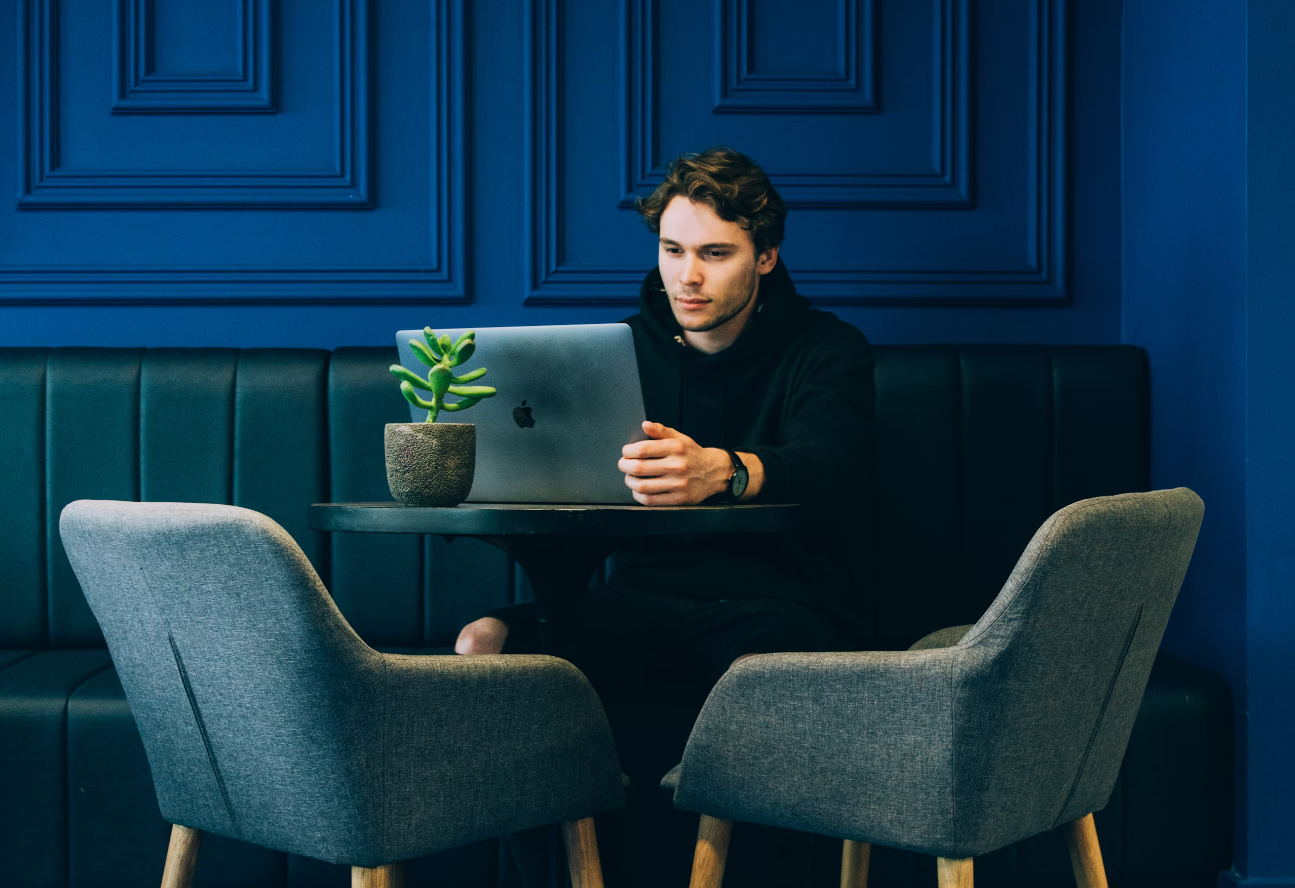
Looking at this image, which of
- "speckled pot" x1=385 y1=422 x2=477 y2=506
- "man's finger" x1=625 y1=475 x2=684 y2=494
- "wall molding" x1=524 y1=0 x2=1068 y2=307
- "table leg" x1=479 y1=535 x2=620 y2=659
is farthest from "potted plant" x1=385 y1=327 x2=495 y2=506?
"wall molding" x1=524 y1=0 x2=1068 y2=307

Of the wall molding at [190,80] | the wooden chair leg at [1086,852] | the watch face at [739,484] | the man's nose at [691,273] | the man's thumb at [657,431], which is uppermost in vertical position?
the wall molding at [190,80]

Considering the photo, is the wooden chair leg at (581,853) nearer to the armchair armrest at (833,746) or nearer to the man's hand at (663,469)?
the armchair armrest at (833,746)

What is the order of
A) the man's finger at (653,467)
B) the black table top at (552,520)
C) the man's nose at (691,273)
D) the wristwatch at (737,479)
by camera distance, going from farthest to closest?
the man's nose at (691,273) → the wristwatch at (737,479) → the man's finger at (653,467) → the black table top at (552,520)

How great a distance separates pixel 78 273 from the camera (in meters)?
2.35

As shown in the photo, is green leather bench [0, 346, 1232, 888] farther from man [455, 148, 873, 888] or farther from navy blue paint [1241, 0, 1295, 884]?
navy blue paint [1241, 0, 1295, 884]

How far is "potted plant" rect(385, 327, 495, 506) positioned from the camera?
4.27ft

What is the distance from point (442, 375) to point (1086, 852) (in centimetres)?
100

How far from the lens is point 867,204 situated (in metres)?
2.34

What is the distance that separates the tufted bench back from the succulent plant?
0.76 meters

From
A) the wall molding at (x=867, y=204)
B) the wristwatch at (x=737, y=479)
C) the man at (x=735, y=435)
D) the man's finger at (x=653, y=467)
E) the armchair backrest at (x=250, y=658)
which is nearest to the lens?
the armchair backrest at (x=250, y=658)

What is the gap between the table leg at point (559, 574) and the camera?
135cm

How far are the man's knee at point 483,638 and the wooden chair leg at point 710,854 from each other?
0.42 meters

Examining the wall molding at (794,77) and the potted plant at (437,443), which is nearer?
the potted plant at (437,443)

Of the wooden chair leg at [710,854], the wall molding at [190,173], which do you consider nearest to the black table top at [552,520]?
the wooden chair leg at [710,854]
